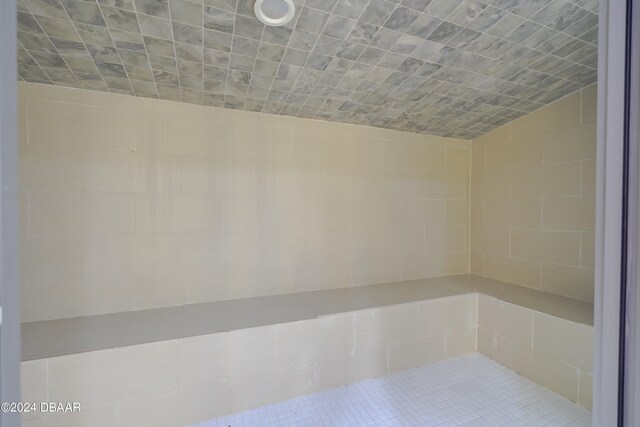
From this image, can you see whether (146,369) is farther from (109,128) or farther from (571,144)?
(571,144)

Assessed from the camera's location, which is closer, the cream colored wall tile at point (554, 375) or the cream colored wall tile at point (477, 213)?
the cream colored wall tile at point (554, 375)

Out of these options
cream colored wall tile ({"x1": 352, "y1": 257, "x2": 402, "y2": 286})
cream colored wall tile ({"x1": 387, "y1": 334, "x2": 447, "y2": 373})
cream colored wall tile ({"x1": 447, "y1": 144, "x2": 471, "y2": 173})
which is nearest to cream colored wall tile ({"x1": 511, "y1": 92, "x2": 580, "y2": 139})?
cream colored wall tile ({"x1": 447, "y1": 144, "x2": 471, "y2": 173})

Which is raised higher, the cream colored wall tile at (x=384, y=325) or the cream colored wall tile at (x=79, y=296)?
the cream colored wall tile at (x=79, y=296)

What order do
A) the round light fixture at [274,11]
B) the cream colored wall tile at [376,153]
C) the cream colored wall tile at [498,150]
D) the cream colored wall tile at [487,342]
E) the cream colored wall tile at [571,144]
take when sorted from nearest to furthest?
the round light fixture at [274,11] < the cream colored wall tile at [571,144] < the cream colored wall tile at [487,342] < the cream colored wall tile at [376,153] < the cream colored wall tile at [498,150]

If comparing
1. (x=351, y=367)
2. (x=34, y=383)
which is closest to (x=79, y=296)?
(x=34, y=383)

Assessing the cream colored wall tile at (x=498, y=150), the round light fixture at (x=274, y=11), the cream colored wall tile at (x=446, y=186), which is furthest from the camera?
the cream colored wall tile at (x=446, y=186)

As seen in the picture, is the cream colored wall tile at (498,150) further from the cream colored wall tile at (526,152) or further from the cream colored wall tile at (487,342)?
the cream colored wall tile at (487,342)

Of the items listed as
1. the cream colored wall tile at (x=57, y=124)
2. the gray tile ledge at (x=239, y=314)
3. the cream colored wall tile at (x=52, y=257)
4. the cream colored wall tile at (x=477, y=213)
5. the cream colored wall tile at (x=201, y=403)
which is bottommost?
the cream colored wall tile at (x=201, y=403)

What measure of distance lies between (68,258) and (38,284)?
0.66ft

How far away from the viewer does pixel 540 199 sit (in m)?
2.14

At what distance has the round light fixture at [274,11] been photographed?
113 cm

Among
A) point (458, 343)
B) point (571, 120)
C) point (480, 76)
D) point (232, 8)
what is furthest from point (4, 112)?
point (571, 120)

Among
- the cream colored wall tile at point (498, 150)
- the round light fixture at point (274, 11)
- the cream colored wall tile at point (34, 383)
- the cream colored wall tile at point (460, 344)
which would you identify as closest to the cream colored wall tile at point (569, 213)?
the cream colored wall tile at point (498, 150)

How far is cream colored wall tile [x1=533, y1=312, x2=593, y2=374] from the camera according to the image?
153cm
